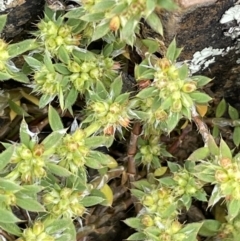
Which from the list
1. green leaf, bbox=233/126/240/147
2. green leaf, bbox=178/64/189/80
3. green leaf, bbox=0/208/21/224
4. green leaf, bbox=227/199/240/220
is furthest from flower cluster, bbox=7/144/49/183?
green leaf, bbox=233/126/240/147

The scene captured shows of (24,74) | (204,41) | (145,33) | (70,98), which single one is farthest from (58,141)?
(204,41)

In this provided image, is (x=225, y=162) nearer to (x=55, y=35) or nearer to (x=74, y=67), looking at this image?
(x=74, y=67)

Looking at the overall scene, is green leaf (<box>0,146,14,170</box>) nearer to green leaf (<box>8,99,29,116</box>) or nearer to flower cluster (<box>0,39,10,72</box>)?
flower cluster (<box>0,39,10,72</box>)

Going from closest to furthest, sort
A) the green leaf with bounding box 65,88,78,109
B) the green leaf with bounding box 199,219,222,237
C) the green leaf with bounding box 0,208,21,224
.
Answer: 1. the green leaf with bounding box 0,208,21,224
2. the green leaf with bounding box 65,88,78,109
3. the green leaf with bounding box 199,219,222,237

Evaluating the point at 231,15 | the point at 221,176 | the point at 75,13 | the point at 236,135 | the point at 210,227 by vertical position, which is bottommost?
the point at 210,227

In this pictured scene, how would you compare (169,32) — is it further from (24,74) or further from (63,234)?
(63,234)

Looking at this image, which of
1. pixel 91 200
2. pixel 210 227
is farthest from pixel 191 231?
pixel 91 200
